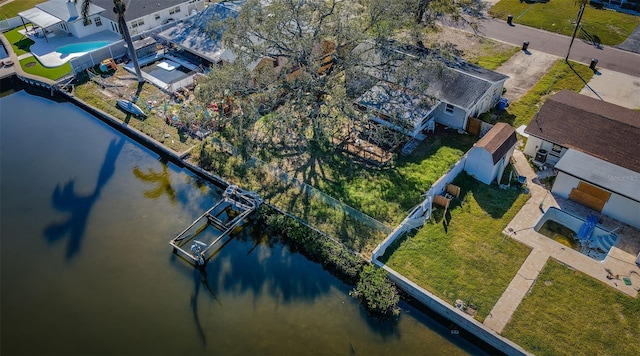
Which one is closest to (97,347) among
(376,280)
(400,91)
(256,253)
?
(256,253)

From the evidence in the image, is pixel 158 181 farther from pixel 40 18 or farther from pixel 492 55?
pixel 492 55

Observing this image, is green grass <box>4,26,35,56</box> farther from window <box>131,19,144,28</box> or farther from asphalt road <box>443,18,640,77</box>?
asphalt road <box>443,18,640,77</box>

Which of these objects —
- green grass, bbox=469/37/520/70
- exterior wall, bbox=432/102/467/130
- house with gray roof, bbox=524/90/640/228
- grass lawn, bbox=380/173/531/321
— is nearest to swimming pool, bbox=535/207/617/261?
house with gray roof, bbox=524/90/640/228

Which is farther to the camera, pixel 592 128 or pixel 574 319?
pixel 592 128

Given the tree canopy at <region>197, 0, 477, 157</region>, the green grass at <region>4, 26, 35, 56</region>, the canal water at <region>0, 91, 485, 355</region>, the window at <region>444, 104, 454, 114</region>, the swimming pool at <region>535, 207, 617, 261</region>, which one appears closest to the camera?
the canal water at <region>0, 91, 485, 355</region>

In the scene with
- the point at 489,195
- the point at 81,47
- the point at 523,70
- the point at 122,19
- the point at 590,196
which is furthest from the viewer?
the point at 81,47

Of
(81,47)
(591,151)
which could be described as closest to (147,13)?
(81,47)
